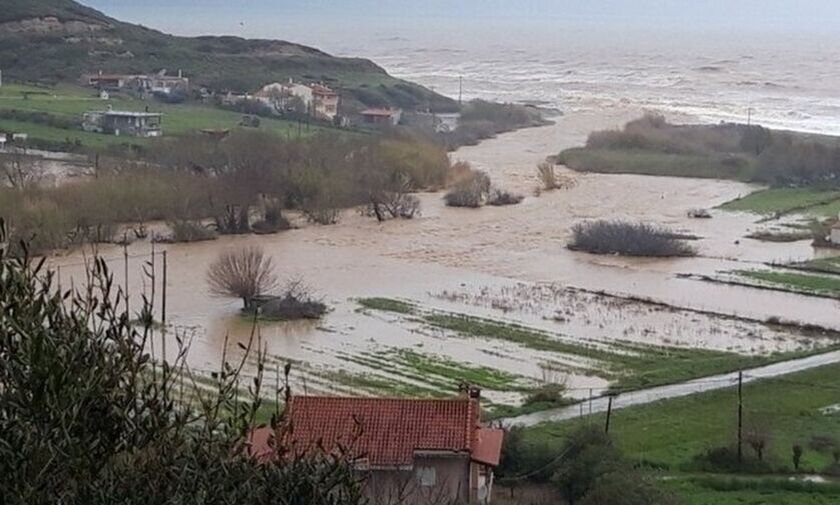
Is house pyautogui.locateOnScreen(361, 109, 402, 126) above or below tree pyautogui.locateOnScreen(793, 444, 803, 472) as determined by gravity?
above

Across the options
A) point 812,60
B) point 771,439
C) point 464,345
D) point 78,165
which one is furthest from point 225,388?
point 812,60

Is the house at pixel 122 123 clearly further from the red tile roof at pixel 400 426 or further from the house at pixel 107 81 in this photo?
the red tile roof at pixel 400 426

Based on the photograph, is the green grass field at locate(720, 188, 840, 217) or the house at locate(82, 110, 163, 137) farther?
the house at locate(82, 110, 163, 137)

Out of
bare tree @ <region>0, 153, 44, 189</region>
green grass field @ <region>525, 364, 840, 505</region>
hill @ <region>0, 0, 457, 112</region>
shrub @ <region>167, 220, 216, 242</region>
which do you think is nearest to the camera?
green grass field @ <region>525, 364, 840, 505</region>

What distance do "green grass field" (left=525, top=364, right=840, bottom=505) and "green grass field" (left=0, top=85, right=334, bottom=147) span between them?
2518 cm

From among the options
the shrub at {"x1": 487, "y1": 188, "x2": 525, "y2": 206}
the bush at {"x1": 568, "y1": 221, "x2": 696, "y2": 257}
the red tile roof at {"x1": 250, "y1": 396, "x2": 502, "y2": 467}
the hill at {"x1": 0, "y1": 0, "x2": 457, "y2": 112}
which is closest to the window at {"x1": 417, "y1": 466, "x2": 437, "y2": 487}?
the red tile roof at {"x1": 250, "y1": 396, "x2": 502, "y2": 467}

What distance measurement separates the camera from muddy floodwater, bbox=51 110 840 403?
17484mm

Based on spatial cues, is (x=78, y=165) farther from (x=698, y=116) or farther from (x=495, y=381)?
(x=698, y=116)

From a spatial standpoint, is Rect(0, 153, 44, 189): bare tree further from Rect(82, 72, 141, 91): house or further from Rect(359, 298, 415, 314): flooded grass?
Rect(82, 72, 141, 91): house

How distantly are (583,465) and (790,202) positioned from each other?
23.0 m

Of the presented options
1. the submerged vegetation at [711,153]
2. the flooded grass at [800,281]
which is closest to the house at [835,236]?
the flooded grass at [800,281]

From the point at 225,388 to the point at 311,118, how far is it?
143 feet

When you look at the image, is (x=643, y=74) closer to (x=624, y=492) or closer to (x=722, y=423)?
(x=722, y=423)

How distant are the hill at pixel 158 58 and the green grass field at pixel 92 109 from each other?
18.5 feet
